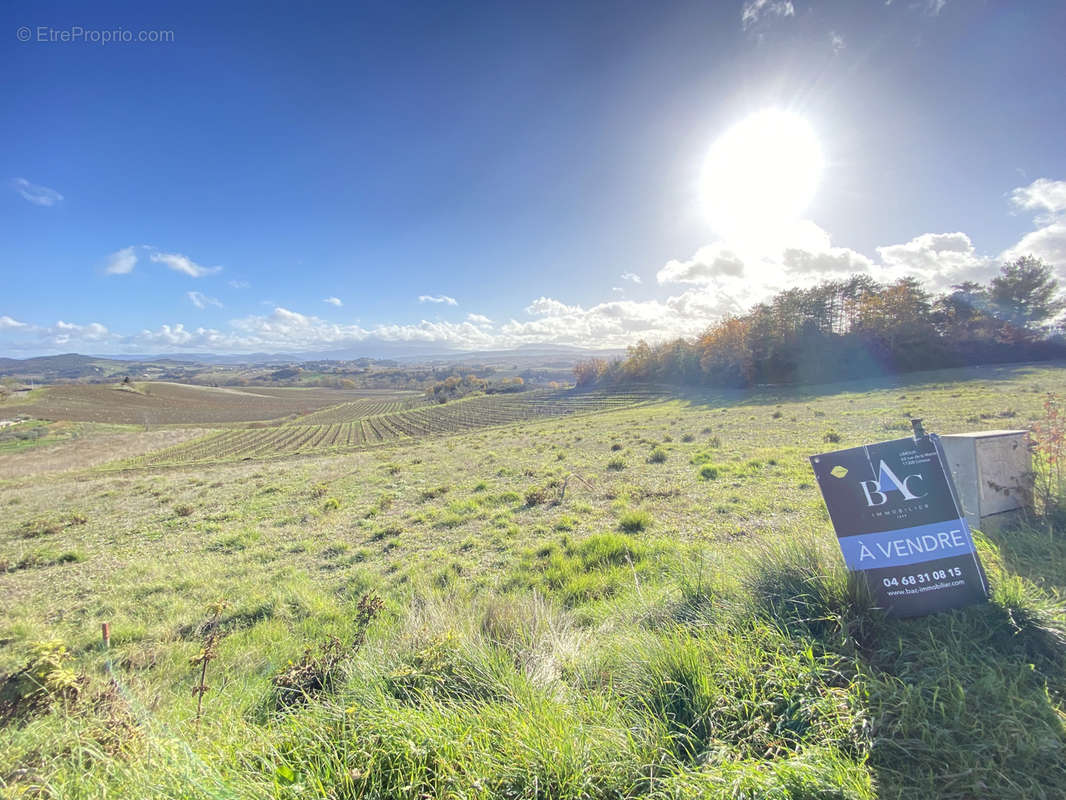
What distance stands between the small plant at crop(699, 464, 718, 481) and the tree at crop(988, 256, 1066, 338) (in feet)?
212

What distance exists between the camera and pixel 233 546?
28.1 ft

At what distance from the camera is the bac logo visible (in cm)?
274

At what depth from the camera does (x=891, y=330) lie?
153 ft

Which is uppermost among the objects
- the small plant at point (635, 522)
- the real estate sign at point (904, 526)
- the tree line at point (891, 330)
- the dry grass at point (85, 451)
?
the tree line at point (891, 330)

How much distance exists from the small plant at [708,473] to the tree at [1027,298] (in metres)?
64.6

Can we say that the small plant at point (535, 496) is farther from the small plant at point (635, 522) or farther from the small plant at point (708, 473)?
the small plant at point (708, 473)

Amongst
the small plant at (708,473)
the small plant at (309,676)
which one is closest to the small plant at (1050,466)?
the small plant at (708,473)

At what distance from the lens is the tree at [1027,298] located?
152 feet

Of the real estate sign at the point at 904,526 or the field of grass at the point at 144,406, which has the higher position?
the real estate sign at the point at 904,526

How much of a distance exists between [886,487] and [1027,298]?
7408cm

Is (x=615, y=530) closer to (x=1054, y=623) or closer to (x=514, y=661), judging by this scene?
(x=514, y=661)

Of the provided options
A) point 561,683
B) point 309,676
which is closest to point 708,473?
point 561,683

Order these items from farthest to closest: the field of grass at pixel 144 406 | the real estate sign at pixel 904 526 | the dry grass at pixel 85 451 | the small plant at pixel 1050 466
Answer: the field of grass at pixel 144 406 < the dry grass at pixel 85 451 < the small plant at pixel 1050 466 < the real estate sign at pixel 904 526

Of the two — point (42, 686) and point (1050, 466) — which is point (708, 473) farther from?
point (42, 686)
